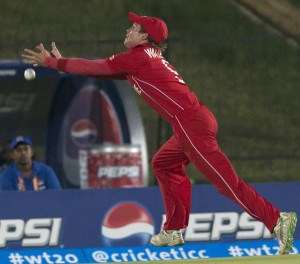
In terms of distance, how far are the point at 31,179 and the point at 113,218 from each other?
1.60 metres

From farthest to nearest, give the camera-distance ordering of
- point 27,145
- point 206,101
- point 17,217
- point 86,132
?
point 206,101 < point 86,132 < point 27,145 < point 17,217

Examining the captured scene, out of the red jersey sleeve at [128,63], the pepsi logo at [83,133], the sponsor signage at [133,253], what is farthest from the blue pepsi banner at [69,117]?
the red jersey sleeve at [128,63]

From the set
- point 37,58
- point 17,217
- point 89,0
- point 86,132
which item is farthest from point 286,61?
point 37,58

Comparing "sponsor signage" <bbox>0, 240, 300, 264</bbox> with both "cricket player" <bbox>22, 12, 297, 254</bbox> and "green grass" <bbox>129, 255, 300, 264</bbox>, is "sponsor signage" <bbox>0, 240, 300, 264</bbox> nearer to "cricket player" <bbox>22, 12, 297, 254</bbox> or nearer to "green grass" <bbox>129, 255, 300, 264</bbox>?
"cricket player" <bbox>22, 12, 297, 254</bbox>

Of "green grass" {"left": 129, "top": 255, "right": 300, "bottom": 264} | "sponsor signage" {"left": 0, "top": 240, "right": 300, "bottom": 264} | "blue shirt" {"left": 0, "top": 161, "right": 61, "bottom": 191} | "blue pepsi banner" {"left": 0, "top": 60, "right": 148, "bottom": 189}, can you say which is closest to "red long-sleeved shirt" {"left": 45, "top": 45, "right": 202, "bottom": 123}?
"green grass" {"left": 129, "top": 255, "right": 300, "bottom": 264}

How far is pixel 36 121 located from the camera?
64.0 ft

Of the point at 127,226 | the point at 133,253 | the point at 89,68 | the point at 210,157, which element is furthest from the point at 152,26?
the point at 127,226

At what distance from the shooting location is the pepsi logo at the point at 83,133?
19250 millimetres

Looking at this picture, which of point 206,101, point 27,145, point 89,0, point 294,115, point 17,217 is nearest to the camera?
point 17,217

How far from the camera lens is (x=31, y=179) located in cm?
1597

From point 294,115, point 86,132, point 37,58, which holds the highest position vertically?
point 37,58

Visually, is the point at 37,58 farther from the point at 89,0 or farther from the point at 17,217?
the point at 89,0

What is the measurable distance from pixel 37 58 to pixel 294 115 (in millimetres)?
16089

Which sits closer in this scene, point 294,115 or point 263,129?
point 263,129
